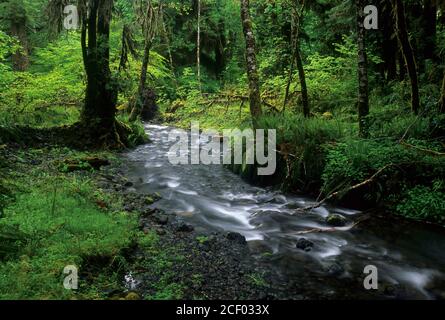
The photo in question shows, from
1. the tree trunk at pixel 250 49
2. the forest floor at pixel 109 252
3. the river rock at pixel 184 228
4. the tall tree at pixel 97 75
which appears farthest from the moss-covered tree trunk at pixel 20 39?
the river rock at pixel 184 228

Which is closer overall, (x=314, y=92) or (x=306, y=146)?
(x=306, y=146)

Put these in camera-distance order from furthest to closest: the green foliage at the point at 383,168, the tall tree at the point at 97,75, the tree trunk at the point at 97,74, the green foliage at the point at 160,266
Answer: the tree trunk at the point at 97,74 → the tall tree at the point at 97,75 → the green foliage at the point at 383,168 → the green foliage at the point at 160,266

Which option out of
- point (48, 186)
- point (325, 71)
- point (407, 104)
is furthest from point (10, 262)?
point (325, 71)

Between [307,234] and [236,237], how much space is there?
142 cm

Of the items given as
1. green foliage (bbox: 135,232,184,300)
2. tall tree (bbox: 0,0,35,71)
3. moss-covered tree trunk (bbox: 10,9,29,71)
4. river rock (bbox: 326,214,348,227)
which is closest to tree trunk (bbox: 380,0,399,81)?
river rock (bbox: 326,214,348,227)

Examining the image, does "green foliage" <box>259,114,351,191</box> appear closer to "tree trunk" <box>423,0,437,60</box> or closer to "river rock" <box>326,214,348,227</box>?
"river rock" <box>326,214,348,227</box>

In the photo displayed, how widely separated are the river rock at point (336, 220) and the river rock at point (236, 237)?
2044 mm

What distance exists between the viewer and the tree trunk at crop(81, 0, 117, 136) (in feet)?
42.3

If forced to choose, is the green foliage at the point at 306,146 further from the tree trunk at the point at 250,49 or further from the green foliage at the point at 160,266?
the green foliage at the point at 160,266

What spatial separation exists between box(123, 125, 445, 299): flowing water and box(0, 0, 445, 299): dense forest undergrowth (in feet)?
2.21

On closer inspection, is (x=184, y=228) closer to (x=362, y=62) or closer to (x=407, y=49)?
(x=362, y=62)

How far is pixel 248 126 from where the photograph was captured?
1258 cm

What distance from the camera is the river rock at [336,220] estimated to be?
25.3ft

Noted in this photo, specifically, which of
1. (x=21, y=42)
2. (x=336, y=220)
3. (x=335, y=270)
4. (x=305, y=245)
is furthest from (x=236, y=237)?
(x=21, y=42)
